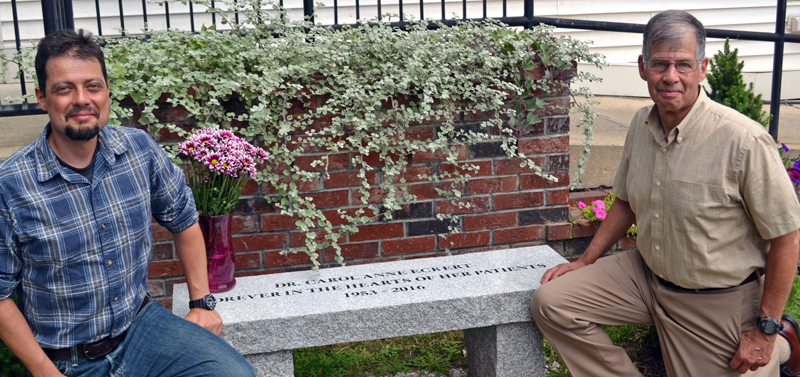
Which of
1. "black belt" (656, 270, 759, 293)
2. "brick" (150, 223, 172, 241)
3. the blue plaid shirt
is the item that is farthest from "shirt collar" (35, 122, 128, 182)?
"black belt" (656, 270, 759, 293)

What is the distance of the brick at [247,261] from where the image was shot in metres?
3.21

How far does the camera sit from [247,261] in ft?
10.6

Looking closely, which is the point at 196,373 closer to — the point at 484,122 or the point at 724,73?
the point at 484,122

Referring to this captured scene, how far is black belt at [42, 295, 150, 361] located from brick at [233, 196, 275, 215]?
101 cm

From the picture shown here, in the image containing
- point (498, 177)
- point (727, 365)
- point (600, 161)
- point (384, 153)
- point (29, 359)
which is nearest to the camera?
point (29, 359)

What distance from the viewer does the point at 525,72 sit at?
129 inches

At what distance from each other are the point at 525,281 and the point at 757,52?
4.84 meters

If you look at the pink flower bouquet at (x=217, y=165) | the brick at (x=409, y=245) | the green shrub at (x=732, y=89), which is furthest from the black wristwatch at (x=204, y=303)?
the green shrub at (x=732, y=89)

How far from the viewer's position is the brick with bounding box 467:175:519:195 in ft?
11.0

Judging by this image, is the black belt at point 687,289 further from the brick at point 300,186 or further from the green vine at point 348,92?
the brick at point 300,186

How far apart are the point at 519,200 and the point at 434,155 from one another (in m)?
0.51

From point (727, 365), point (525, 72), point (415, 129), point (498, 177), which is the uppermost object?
point (525, 72)

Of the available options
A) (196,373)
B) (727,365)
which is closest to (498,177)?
(727,365)

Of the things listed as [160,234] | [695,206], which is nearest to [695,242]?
[695,206]
